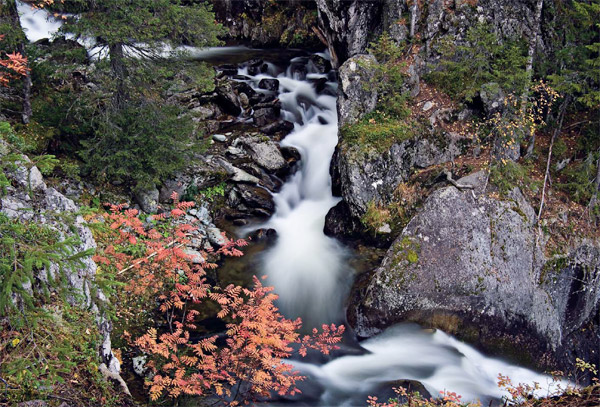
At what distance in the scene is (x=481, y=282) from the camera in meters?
8.67

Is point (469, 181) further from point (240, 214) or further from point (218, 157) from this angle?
point (218, 157)

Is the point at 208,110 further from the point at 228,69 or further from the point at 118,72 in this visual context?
the point at 118,72

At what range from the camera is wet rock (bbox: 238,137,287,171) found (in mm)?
13375

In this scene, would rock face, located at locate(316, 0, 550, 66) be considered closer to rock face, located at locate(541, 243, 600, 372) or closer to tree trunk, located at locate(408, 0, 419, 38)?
tree trunk, located at locate(408, 0, 419, 38)

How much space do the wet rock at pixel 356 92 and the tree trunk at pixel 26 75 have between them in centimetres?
816

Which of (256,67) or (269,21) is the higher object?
(269,21)

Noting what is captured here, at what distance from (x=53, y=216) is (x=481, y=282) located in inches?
323

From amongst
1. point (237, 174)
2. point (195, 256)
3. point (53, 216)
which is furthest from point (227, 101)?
point (53, 216)

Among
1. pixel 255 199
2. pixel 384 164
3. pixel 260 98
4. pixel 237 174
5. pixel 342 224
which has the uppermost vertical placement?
pixel 260 98

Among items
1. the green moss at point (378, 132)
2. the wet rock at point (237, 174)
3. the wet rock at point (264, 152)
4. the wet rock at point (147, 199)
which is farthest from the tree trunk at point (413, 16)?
the wet rock at point (147, 199)

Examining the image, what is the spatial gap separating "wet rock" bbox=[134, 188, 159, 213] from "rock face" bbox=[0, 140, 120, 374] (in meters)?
5.33

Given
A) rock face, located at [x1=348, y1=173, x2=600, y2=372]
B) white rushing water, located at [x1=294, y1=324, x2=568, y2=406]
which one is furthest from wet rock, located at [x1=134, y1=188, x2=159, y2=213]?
rock face, located at [x1=348, y1=173, x2=600, y2=372]

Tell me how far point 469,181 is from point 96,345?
8796mm

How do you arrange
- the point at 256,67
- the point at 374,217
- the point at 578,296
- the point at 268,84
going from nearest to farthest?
the point at 578,296
the point at 374,217
the point at 268,84
the point at 256,67
